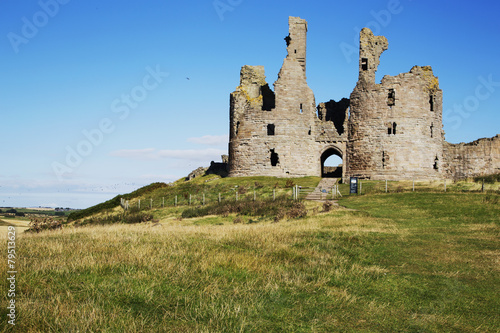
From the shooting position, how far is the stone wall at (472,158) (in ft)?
153

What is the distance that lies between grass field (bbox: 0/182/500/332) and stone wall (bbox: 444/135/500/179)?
115 ft

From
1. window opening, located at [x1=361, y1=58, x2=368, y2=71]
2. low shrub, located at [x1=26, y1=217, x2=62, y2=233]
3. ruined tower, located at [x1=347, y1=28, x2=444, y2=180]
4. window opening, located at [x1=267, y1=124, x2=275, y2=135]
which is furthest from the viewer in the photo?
window opening, located at [x1=267, y1=124, x2=275, y2=135]

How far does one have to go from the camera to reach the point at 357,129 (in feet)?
150

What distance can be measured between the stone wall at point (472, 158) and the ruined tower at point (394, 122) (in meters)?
1.89

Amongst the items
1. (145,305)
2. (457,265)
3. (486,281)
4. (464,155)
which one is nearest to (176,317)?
(145,305)

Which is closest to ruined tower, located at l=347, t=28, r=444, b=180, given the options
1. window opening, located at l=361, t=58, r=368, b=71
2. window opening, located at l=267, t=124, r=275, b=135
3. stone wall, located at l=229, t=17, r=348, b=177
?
window opening, located at l=361, t=58, r=368, b=71

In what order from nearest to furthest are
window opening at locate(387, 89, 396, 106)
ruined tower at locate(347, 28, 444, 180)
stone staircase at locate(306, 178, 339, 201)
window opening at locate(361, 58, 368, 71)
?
stone staircase at locate(306, 178, 339, 201) < ruined tower at locate(347, 28, 444, 180) < window opening at locate(387, 89, 396, 106) < window opening at locate(361, 58, 368, 71)

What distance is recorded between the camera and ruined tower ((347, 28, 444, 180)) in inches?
1705

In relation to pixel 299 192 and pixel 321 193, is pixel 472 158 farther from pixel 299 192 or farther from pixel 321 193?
pixel 299 192

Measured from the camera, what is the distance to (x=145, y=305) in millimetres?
6902

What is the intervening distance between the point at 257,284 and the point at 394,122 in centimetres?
3873

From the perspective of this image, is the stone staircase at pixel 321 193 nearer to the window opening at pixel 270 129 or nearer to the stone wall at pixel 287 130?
the stone wall at pixel 287 130

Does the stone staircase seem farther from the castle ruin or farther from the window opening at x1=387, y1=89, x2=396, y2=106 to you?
the window opening at x1=387, y1=89, x2=396, y2=106

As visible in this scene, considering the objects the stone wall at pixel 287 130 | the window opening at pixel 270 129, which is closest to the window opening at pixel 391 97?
the stone wall at pixel 287 130
